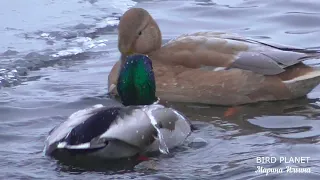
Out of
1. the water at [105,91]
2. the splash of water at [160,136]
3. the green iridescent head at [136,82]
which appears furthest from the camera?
the green iridescent head at [136,82]

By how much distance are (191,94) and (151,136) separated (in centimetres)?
168

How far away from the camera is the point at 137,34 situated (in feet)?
27.2

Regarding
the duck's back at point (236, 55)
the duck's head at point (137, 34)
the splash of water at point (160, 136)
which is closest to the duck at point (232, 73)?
the duck's back at point (236, 55)

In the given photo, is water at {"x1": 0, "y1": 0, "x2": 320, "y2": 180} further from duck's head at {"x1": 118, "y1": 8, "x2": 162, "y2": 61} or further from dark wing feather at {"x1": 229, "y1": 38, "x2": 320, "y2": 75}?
duck's head at {"x1": 118, "y1": 8, "x2": 162, "y2": 61}

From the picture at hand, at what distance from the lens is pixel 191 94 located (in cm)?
795

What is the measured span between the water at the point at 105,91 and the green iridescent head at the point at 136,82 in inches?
20.1

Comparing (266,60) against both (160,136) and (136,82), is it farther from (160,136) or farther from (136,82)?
(160,136)

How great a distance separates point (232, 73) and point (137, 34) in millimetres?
957

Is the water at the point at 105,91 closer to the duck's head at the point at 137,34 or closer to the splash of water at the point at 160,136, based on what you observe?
the splash of water at the point at 160,136

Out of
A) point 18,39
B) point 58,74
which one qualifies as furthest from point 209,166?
point 18,39

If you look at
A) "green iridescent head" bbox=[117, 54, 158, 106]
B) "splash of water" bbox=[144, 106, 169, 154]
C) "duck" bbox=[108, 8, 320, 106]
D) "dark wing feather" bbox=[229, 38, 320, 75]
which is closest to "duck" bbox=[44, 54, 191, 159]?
"splash of water" bbox=[144, 106, 169, 154]

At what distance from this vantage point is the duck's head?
820cm

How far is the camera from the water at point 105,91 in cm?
624

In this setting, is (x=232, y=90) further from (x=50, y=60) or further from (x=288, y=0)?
(x=288, y=0)
